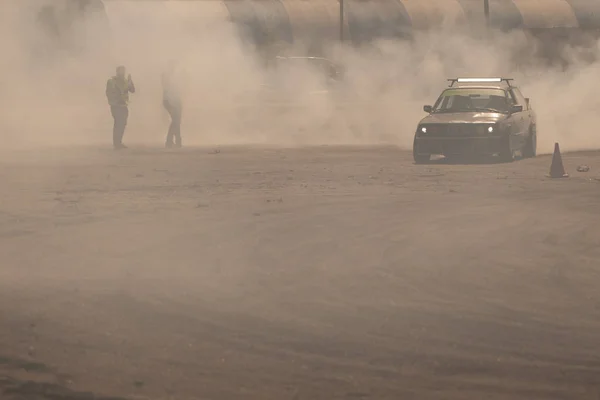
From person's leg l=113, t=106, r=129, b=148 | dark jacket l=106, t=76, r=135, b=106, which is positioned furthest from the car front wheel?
person's leg l=113, t=106, r=129, b=148

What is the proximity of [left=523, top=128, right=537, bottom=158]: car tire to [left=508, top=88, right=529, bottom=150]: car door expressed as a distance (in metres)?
0.18

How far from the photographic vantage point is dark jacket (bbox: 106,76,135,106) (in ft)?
90.3

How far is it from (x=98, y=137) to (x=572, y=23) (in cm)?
Result: 4048

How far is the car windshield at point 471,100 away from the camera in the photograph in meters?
23.5

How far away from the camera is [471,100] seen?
2394cm

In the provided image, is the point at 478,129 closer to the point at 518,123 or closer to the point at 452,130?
the point at 452,130

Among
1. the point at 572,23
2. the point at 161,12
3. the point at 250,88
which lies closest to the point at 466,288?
the point at 161,12

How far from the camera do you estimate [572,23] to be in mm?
67938

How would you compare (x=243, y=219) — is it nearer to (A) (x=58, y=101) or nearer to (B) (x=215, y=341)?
(B) (x=215, y=341)

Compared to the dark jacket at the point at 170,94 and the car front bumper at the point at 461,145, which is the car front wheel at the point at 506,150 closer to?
the car front bumper at the point at 461,145

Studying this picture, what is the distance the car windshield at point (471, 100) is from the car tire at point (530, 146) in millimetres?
844

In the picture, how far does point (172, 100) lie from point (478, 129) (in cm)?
770

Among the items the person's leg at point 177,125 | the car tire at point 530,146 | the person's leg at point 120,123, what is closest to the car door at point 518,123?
the car tire at point 530,146

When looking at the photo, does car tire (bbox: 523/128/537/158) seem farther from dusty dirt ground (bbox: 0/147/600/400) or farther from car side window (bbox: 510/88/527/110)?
dusty dirt ground (bbox: 0/147/600/400)
